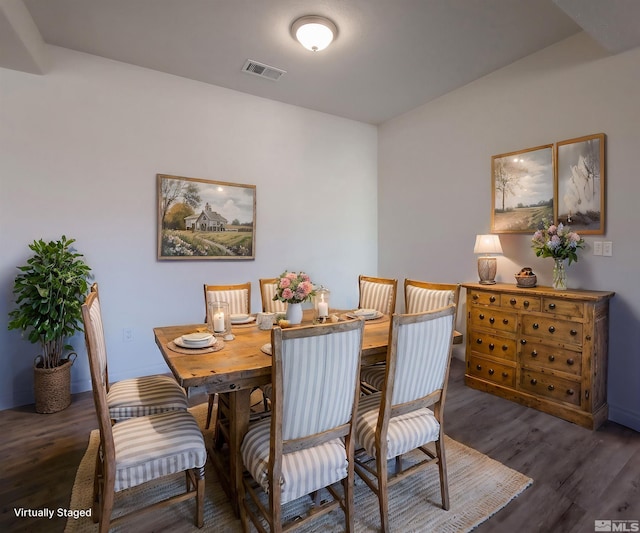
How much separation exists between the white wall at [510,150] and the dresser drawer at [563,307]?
404mm

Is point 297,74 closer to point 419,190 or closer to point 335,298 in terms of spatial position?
point 419,190

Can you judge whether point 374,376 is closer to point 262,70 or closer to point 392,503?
point 392,503

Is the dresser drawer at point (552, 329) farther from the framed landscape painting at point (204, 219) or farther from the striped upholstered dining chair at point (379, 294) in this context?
the framed landscape painting at point (204, 219)

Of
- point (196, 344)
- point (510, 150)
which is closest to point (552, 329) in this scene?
point (510, 150)

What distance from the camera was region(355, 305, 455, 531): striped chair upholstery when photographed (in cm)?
152

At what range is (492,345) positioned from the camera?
309 cm

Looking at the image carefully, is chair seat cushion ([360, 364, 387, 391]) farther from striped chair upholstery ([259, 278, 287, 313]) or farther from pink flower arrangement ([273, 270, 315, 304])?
striped chair upholstery ([259, 278, 287, 313])

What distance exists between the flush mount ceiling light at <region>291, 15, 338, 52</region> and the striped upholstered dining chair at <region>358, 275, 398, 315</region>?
Answer: 1.94 meters

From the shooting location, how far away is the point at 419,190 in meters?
4.29

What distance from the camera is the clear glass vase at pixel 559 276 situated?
280cm

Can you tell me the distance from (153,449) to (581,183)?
11.4 feet

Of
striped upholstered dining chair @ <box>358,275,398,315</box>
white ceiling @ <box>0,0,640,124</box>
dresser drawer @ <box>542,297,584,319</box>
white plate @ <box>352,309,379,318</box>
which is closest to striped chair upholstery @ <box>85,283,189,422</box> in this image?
white plate @ <box>352,309,379,318</box>

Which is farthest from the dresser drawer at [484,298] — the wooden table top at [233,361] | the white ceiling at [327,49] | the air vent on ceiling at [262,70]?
the air vent on ceiling at [262,70]

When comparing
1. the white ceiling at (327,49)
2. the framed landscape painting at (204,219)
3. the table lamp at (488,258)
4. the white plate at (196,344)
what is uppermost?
the white ceiling at (327,49)
